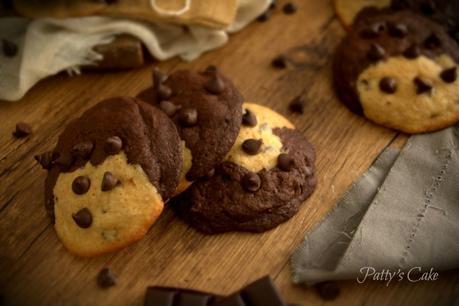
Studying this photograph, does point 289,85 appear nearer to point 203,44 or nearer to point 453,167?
point 203,44

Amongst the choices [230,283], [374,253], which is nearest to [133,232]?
[230,283]

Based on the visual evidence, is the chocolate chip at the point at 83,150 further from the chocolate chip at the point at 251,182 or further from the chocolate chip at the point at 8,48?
the chocolate chip at the point at 8,48

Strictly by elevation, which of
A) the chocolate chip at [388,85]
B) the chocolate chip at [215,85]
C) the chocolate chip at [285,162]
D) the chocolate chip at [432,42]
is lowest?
the chocolate chip at [285,162]

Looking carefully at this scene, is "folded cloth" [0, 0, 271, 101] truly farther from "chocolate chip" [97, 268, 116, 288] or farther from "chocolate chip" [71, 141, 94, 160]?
"chocolate chip" [97, 268, 116, 288]

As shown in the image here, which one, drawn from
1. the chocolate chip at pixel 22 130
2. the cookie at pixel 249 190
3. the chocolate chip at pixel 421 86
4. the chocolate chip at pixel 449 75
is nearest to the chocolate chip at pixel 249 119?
the cookie at pixel 249 190

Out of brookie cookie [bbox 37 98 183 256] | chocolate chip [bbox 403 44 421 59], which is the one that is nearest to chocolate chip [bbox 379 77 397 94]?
chocolate chip [bbox 403 44 421 59]
